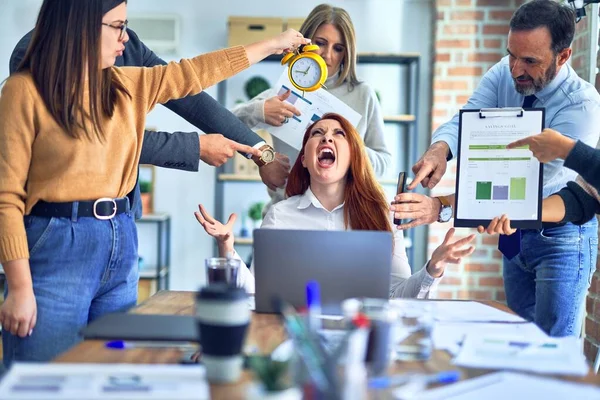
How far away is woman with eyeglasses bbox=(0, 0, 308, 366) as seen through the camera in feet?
5.67

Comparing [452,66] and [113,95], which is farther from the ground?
[452,66]

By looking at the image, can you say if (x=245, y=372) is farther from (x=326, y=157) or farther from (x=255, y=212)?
(x=255, y=212)

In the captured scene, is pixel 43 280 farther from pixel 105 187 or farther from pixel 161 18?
pixel 161 18

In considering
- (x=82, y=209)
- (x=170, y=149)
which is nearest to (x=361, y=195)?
(x=170, y=149)

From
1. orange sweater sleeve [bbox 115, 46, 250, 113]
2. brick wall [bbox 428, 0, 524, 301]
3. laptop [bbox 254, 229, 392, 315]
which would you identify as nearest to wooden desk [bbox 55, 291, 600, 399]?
laptop [bbox 254, 229, 392, 315]

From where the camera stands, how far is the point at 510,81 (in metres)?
2.65

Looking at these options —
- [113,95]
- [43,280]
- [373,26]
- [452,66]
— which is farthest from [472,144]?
[373,26]

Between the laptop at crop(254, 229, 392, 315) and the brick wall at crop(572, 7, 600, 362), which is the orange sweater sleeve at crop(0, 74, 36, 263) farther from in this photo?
the brick wall at crop(572, 7, 600, 362)

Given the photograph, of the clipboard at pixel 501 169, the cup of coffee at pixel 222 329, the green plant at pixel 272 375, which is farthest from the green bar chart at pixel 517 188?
the green plant at pixel 272 375

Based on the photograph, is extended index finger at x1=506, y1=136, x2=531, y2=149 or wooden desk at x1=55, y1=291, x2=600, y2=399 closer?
wooden desk at x1=55, y1=291, x2=600, y2=399

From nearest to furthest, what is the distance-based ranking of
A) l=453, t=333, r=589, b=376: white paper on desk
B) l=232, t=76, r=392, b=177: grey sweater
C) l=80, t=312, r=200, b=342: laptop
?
l=453, t=333, r=589, b=376: white paper on desk, l=80, t=312, r=200, b=342: laptop, l=232, t=76, r=392, b=177: grey sweater

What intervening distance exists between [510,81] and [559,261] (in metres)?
0.69

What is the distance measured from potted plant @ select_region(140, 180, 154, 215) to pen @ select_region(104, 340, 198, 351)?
3617mm

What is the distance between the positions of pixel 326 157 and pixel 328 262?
0.91 metres
